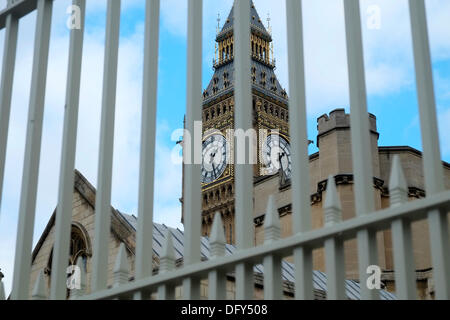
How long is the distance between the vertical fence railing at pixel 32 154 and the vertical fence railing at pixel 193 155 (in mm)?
1154

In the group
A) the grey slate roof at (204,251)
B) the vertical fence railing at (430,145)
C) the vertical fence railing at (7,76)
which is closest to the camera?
the vertical fence railing at (430,145)

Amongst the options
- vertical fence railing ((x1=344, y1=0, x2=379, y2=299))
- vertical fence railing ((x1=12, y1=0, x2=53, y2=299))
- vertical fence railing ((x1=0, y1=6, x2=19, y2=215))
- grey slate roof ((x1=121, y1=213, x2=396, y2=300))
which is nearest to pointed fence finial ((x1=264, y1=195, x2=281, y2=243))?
vertical fence railing ((x1=344, y1=0, x2=379, y2=299))

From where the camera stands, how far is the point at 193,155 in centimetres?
382

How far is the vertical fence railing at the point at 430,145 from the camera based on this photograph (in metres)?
2.85

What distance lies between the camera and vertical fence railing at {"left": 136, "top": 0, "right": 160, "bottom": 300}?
3.89 m

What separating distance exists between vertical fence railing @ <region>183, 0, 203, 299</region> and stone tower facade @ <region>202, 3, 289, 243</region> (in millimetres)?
69400

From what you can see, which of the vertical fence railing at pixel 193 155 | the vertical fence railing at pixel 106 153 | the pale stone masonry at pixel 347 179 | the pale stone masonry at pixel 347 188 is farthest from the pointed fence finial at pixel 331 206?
the pale stone masonry at pixel 347 179

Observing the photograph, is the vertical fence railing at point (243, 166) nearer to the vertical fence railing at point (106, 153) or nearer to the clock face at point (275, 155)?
the vertical fence railing at point (106, 153)

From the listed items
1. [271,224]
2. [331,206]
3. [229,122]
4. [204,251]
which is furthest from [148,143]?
[229,122]

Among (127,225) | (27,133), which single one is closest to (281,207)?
(127,225)

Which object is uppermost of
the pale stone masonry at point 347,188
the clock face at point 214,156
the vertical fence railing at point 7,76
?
the clock face at point 214,156

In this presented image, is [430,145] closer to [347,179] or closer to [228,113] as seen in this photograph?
[347,179]

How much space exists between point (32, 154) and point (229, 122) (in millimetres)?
83637

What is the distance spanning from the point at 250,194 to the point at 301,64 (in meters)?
0.62
